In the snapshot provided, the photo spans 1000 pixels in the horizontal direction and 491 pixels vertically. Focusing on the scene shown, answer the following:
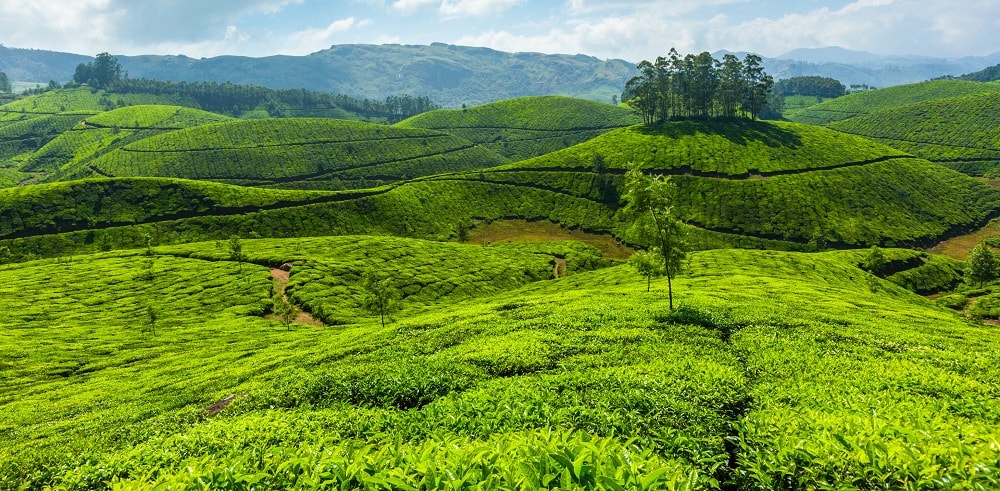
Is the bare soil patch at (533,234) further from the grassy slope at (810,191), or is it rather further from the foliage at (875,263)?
the foliage at (875,263)

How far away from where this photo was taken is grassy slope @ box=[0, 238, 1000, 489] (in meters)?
8.73

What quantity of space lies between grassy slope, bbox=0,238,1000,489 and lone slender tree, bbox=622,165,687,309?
5803 mm

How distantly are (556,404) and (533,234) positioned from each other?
505 feet

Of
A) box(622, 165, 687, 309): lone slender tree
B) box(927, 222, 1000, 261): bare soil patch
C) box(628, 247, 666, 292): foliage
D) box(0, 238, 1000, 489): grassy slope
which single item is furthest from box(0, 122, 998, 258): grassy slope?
box(0, 238, 1000, 489): grassy slope

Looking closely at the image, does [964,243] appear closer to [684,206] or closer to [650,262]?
[684,206]

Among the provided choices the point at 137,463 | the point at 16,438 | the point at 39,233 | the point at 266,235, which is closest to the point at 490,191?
the point at 266,235

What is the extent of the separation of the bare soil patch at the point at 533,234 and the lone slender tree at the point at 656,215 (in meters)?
110

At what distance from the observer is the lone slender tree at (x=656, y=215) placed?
38438mm

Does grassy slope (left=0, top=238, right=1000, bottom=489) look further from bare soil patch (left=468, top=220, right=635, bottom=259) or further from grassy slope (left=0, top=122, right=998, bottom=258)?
grassy slope (left=0, top=122, right=998, bottom=258)

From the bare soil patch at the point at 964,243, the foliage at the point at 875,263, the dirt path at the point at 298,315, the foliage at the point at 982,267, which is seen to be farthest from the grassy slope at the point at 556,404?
the bare soil patch at the point at 964,243

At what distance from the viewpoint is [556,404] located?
654 inches

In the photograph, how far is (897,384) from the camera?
18.6m

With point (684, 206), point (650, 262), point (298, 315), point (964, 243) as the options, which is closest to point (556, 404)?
point (650, 262)

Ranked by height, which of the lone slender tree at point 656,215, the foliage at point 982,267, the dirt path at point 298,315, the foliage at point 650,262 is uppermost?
the lone slender tree at point 656,215
